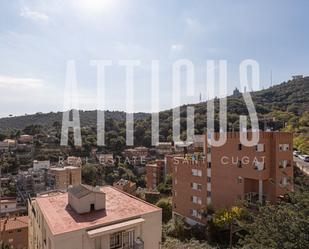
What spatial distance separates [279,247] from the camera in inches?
332

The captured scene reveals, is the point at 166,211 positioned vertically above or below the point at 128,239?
below

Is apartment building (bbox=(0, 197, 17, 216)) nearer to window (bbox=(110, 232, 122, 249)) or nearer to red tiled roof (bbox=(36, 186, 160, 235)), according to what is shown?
red tiled roof (bbox=(36, 186, 160, 235))

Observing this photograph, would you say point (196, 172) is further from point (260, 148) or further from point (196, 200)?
point (260, 148)

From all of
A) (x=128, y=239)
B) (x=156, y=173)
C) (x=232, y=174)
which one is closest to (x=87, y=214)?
(x=128, y=239)

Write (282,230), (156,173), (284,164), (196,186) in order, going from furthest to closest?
(156,173) < (196,186) < (284,164) < (282,230)

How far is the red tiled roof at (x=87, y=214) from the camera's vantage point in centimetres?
974

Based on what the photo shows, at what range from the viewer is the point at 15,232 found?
26000 millimetres

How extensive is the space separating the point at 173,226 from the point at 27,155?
45.6 meters

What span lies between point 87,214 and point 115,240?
1499mm

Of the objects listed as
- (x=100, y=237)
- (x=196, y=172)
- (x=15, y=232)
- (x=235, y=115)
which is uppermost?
(x=235, y=115)

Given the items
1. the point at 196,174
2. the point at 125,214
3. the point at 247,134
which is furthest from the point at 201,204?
the point at 125,214

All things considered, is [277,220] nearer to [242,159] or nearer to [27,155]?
[242,159]

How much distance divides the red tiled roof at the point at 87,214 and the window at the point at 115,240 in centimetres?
52

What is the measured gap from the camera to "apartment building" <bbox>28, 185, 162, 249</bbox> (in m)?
9.36
